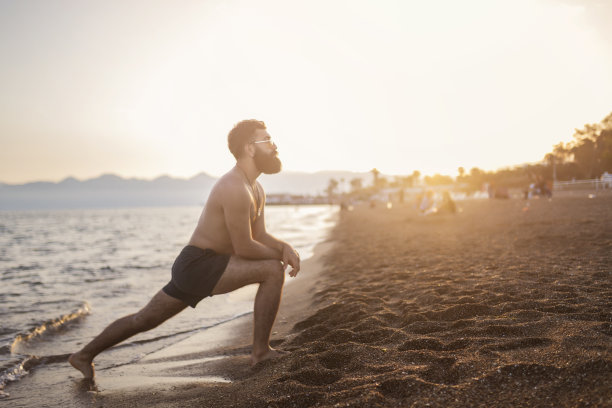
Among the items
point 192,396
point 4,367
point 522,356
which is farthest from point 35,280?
point 522,356

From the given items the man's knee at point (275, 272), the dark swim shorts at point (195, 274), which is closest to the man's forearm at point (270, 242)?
the man's knee at point (275, 272)

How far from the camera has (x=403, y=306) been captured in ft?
13.5

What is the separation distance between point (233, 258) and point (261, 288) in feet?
1.08

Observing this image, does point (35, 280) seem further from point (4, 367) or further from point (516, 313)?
point (516, 313)

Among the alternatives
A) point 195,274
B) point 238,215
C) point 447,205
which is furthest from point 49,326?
point 447,205

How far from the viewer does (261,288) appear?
3.18 m

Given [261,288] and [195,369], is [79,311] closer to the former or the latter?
[195,369]

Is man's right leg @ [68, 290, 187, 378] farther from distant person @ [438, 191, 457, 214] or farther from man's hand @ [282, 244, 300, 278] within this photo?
distant person @ [438, 191, 457, 214]

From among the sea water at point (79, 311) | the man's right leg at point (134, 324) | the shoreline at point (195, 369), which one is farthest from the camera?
the sea water at point (79, 311)

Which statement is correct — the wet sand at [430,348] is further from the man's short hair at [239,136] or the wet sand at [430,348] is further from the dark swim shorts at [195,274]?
the man's short hair at [239,136]

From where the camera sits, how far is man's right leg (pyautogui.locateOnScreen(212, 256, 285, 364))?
3.11 m

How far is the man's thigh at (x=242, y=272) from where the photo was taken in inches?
121

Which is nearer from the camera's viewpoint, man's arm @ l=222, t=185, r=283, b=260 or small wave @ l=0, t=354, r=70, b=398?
man's arm @ l=222, t=185, r=283, b=260

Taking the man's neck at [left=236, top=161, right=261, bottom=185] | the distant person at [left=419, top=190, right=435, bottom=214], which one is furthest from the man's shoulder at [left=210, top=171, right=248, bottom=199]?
the distant person at [left=419, top=190, right=435, bottom=214]
